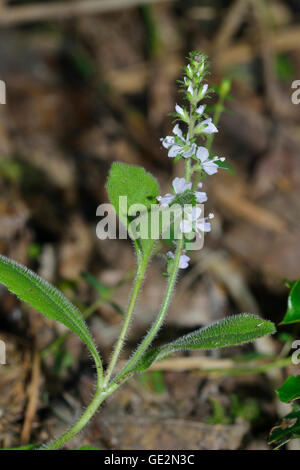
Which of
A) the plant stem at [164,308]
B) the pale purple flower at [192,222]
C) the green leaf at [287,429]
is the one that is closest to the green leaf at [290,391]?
the green leaf at [287,429]

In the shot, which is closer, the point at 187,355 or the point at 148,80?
the point at 187,355

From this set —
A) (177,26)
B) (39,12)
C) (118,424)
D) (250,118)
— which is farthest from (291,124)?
(118,424)

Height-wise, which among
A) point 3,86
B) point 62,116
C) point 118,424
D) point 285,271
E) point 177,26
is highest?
point 177,26

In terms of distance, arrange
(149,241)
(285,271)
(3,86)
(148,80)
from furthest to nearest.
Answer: (148,80) → (3,86) → (285,271) → (149,241)

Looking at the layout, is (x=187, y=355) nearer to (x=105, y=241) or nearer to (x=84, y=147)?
(x=105, y=241)

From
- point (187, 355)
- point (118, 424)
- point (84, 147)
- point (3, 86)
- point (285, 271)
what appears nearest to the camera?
point (118, 424)

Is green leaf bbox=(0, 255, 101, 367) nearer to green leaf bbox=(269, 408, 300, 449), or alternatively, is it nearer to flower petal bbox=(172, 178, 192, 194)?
flower petal bbox=(172, 178, 192, 194)

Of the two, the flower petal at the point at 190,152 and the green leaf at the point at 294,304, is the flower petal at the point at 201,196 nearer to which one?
the flower petal at the point at 190,152
